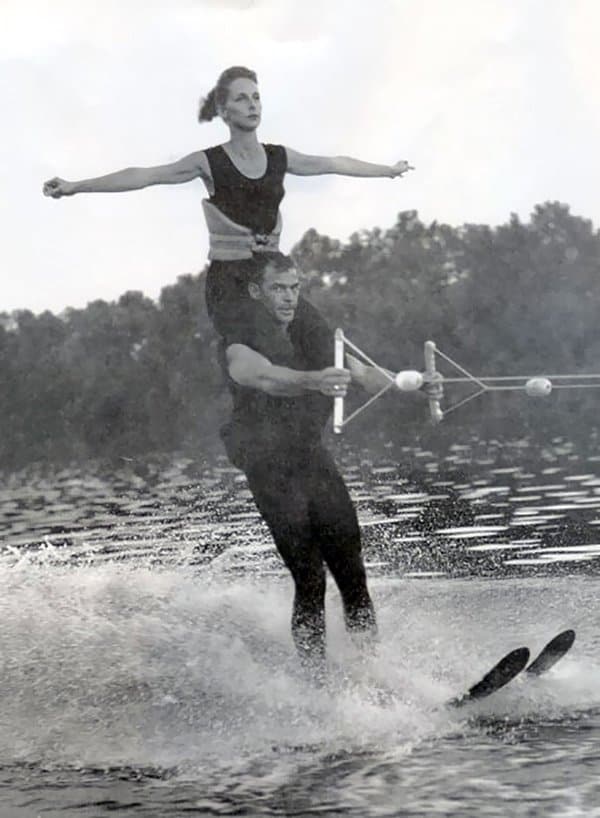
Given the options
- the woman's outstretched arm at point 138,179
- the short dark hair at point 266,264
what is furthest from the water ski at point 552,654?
the woman's outstretched arm at point 138,179

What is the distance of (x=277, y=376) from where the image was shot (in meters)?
8.05

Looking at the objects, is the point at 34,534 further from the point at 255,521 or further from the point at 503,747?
the point at 503,747

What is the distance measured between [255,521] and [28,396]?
13.9 meters

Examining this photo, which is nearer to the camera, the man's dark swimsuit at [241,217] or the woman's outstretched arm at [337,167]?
the man's dark swimsuit at [241,217]

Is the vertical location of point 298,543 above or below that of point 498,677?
above

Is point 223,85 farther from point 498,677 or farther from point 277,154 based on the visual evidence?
point 498,677

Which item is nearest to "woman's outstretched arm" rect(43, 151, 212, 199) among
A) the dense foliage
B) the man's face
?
the man's face

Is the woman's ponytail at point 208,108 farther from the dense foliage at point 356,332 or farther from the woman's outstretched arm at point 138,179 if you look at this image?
the dense foliage at point 356,332

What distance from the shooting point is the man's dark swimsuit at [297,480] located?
8359mm

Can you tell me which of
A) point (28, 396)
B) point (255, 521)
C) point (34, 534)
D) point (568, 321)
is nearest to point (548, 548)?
point (255, 521)

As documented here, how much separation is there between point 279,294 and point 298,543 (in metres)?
1.22

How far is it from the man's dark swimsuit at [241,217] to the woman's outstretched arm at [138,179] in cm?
7

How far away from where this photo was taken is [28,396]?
1340 inches

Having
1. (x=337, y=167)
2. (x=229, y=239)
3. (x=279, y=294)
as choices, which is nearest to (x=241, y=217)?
(x=229, y=239)
